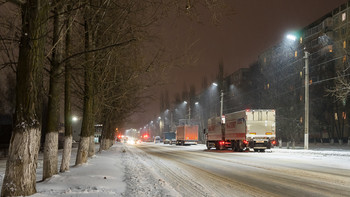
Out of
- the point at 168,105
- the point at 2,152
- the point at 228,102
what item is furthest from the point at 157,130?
the point at 2,152

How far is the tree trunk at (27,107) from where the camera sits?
23.8 feet

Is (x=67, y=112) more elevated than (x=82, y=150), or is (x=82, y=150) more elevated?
(x=67, y=112)

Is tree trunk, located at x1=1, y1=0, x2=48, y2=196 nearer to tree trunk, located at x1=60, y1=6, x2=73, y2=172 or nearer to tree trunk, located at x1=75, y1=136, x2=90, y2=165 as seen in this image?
tree trunk, located at x1=60, y1=6, x2=73, y2=172

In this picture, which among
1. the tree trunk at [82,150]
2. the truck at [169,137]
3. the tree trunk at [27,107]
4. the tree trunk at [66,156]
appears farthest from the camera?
the truck at [169,137]

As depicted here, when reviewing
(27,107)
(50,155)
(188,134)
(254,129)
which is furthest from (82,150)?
(188,134)

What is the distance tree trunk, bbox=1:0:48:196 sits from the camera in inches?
286

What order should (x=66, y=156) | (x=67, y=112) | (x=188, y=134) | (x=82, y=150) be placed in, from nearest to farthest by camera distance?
1. (x=67, y=112)
2. (x=66, y=156)
3. (x=82, y=150)
4. (x=188, y=134)

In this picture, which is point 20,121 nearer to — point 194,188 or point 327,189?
point 194,188

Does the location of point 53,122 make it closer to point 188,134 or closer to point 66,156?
point 66,156

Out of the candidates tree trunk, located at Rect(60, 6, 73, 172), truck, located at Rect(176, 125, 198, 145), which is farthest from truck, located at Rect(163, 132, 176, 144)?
tree trunk, located at Rect(60, 6, 73, 172)

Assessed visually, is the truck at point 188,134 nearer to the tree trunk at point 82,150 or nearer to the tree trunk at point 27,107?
the tree trunk at point 82,150

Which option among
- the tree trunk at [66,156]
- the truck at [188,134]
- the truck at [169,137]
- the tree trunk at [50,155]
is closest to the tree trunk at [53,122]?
the tree trunk at [50,155]

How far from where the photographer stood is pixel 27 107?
7.36m

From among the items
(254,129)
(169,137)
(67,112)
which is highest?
(67,112)
